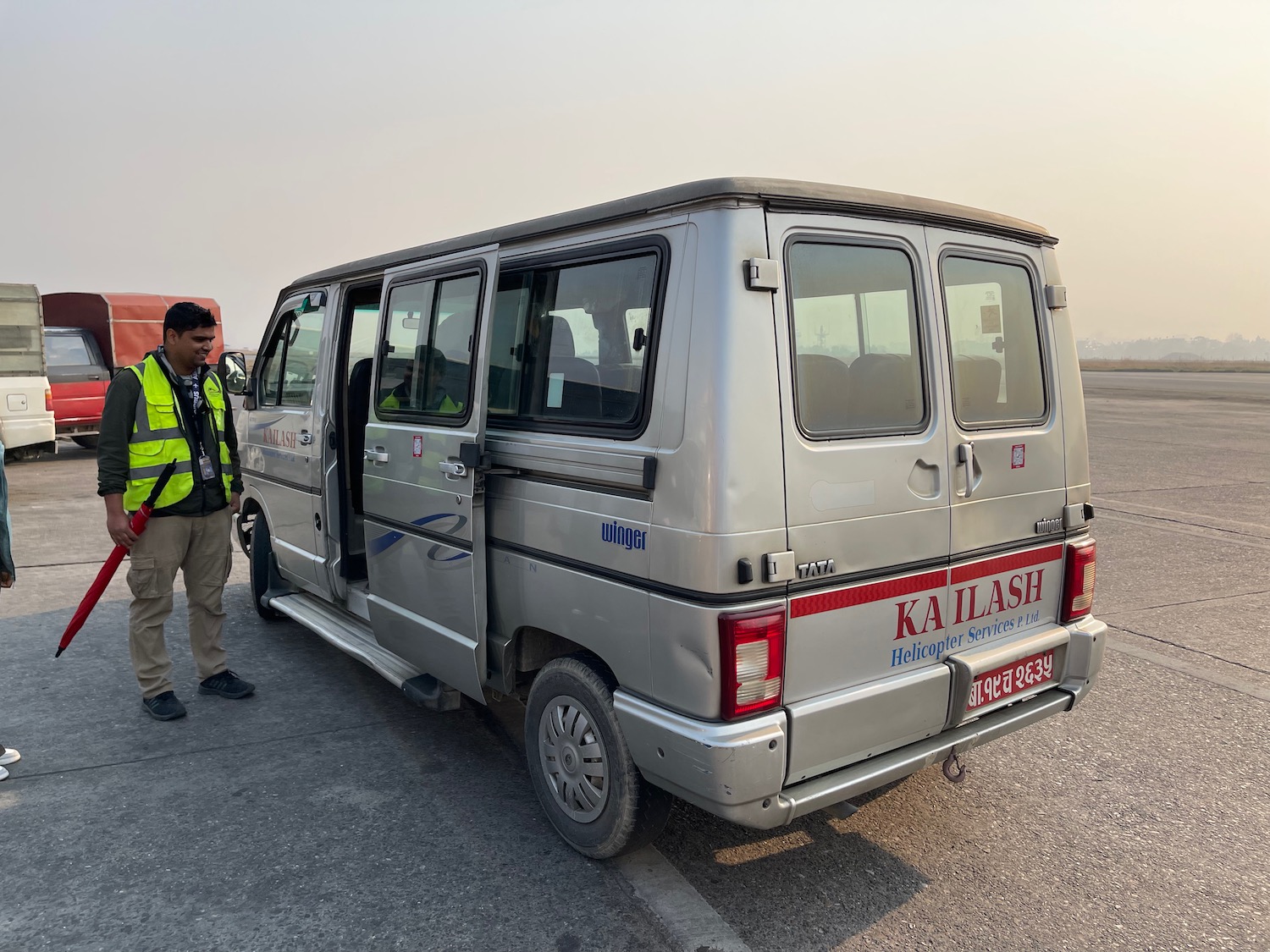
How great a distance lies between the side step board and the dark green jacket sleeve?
1.24 meters

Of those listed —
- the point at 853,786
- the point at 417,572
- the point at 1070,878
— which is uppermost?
the point at 417,572

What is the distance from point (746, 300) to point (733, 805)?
4.75 feet

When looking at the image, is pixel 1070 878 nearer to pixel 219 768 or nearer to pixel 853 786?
pixel 853 786

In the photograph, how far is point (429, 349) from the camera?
3.93 meters

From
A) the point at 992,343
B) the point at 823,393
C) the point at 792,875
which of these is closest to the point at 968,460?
the point at 992,343

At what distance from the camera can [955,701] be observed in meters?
3.15

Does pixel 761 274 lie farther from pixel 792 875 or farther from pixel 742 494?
pixel 792 875

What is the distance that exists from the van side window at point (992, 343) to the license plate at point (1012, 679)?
2.86ft

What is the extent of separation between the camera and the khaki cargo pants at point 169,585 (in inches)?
174

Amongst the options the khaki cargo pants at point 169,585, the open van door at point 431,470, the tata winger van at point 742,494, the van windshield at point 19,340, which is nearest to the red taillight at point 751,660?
the tata winger van at point 742,494

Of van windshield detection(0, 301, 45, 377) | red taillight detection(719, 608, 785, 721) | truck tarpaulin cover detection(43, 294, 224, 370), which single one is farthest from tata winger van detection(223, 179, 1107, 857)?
truck tarpaulin cover detection(43, 294, 224, 370)

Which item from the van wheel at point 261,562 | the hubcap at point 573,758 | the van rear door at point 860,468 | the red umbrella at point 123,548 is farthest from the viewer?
the van wheel at point 261,562

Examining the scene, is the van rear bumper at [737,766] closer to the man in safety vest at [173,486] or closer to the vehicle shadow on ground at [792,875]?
the vehicle shadow on ground at [792,875]

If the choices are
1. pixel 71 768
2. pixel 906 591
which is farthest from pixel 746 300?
pixel 71 768
